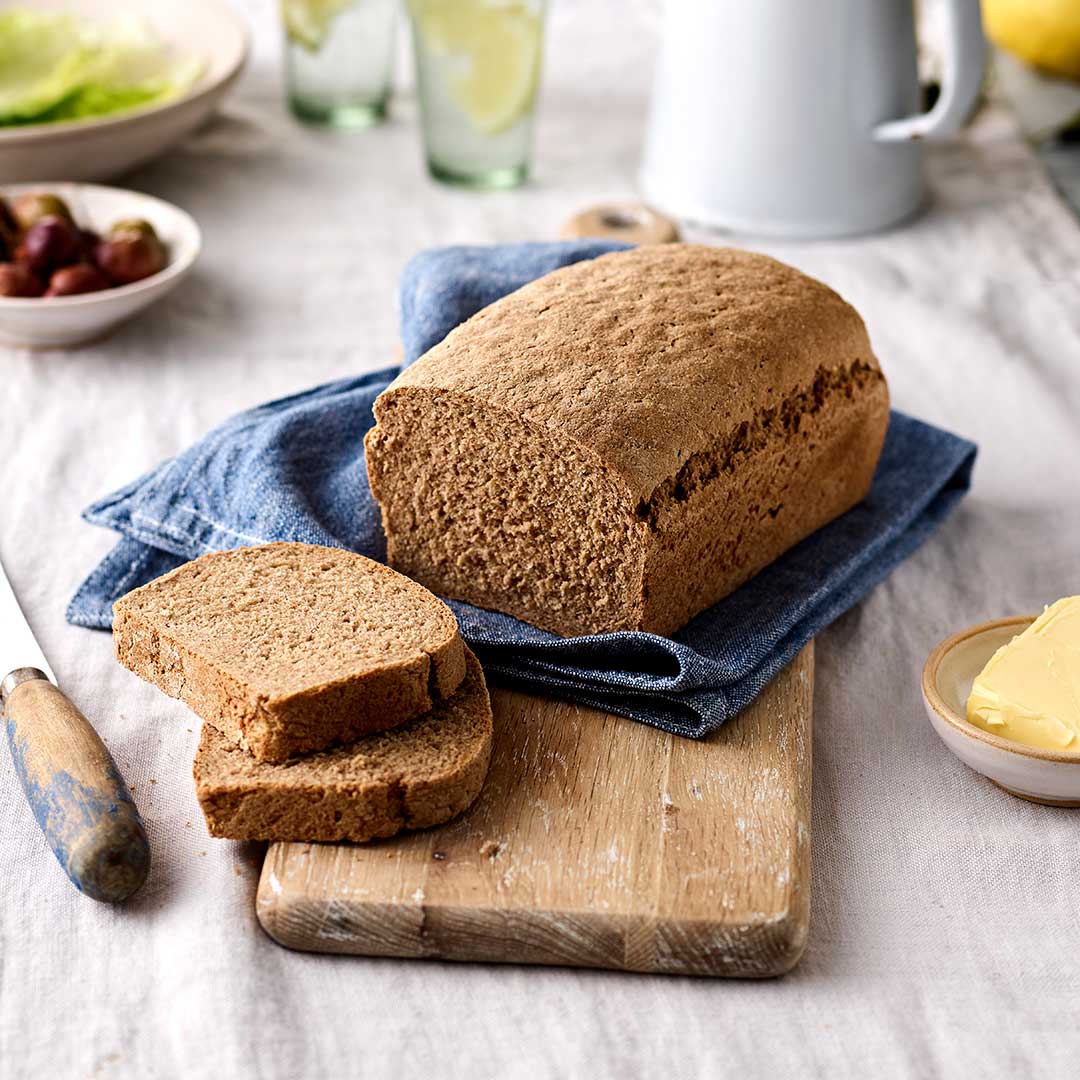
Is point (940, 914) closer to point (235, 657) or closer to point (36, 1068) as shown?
point (235, 657)

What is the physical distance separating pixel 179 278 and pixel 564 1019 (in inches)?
67.7

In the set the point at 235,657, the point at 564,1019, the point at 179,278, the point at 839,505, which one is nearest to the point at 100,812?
the point at 235,657

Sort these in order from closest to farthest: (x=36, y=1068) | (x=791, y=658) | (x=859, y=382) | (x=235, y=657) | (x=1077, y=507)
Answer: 1. (x=36, y=1068)
2. (x=235, y=657)
3. (x=791, y=658)
4. (x=859, y=382)
5. (x=1077, y=507)

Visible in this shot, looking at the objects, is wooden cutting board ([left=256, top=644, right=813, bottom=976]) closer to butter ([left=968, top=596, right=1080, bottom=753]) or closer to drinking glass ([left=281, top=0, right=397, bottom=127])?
butter ([left=968, top=596, right=1080, bottom=753])

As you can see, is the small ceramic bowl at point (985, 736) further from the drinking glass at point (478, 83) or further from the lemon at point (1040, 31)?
the lemon at point (1040, 31)

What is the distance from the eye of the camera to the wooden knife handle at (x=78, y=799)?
1453 mm

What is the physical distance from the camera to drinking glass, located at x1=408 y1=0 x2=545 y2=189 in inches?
117

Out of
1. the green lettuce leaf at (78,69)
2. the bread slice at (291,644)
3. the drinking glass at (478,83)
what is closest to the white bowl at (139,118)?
the green lettuce leaf at (78,69)

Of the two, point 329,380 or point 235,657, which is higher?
point 235,657

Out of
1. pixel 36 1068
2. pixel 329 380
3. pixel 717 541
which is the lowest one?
pixel 329 380

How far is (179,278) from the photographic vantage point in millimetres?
2641

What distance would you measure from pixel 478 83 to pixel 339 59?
65cm

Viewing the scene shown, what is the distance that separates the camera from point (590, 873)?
1.47 metres

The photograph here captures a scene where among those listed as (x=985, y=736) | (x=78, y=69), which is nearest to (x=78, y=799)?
(x=985, y=736)
